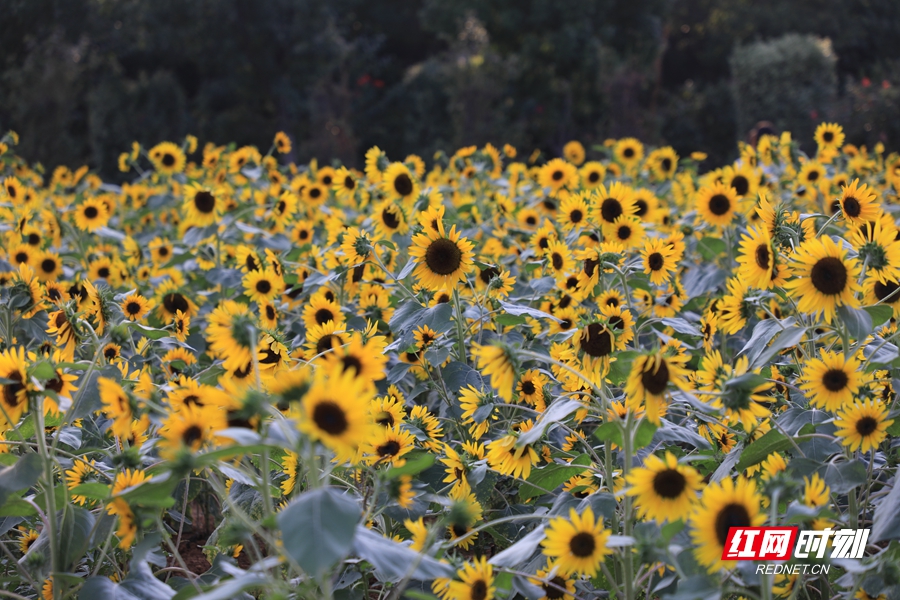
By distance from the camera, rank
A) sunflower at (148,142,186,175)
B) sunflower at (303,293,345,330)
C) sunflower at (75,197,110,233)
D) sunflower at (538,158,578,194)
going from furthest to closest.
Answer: sunflower at (148,142,186,175) < sunflower at (538,158,578,194) < sunflower at (75,197,110,233) < sunflower at (303,293,345,330)

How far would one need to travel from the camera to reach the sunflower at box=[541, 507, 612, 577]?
158cm

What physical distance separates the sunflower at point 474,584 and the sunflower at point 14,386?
40.2 inches

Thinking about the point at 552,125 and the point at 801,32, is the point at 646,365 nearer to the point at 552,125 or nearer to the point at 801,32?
the point at 552,125

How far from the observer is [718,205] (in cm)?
361

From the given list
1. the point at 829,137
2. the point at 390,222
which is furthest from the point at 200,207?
the point at 829,137

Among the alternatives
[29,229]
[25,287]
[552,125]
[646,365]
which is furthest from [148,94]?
[646,365]

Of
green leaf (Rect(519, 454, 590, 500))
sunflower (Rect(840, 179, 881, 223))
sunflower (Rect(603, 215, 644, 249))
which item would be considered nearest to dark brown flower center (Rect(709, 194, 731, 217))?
sunflower (Rect(603, 215, 644, 249))

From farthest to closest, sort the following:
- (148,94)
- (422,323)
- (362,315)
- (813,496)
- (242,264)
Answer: (148,94) → (242,264) → (362,315) → (422,323) → (813,496)

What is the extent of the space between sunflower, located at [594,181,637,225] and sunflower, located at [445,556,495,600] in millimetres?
2014

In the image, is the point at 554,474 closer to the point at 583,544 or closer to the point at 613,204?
the point at 583,544

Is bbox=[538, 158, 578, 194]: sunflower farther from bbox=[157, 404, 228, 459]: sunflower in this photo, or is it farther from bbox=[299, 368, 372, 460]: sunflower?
Answer: bbox=[299, 368, 372, 460]: sunflower

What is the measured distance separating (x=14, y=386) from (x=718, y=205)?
292cm

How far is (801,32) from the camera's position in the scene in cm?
2558

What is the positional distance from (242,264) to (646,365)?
8.08 ft
